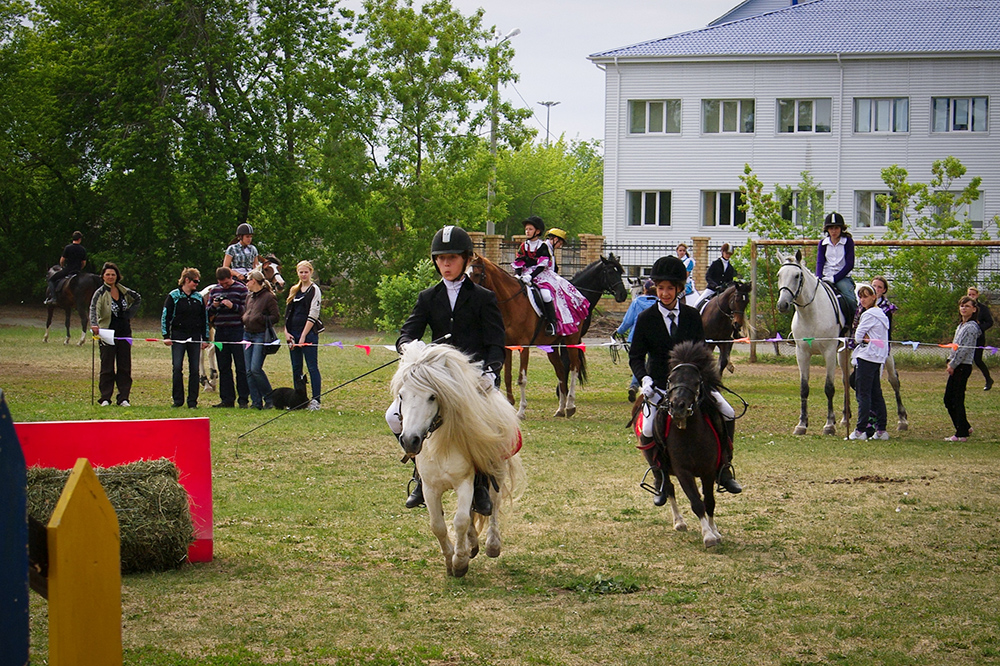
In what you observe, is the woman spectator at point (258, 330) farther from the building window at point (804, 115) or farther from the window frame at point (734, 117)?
the building window at point (804, 115)

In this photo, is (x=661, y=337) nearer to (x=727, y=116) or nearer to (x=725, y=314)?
(x=725, y=314)

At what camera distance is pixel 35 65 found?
34.6 m

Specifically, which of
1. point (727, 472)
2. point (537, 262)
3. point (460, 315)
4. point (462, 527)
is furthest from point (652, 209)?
point (462, 527)

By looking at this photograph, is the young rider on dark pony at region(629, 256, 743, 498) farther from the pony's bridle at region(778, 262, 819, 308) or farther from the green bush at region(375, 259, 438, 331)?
the green bush at region(375, 259, 438, 331)

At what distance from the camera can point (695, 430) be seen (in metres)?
7.52

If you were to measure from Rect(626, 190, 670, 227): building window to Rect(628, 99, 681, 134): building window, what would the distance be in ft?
8.21

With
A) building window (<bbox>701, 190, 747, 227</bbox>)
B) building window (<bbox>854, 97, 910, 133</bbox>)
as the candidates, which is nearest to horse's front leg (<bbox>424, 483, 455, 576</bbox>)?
building window (<bbox>701, 190, 747, 227</bbox>)

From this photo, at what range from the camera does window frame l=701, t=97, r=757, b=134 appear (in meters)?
40.5

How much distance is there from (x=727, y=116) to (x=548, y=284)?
27673 millimetres

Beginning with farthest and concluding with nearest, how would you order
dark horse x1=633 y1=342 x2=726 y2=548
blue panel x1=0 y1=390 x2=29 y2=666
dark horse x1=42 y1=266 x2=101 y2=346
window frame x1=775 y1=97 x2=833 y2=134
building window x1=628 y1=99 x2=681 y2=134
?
building window x1=628 y1=99 x2=681 y2=134 < window frame x1=775 y1=97 x2=833 y2=134 < dark horse x1=42 y1=266 x2=101 y2=346 < dark horse x1=633 y1=342 x2=726 y2=548 < blue panel x1=0 y1=390 x2=29 y2=666

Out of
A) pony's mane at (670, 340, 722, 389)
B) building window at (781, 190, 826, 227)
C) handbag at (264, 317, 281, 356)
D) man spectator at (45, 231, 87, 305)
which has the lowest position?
handbag at (264, 317, 281, 356)

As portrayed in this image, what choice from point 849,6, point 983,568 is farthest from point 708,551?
point 849,6

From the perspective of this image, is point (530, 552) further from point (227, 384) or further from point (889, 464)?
point (227, 384)

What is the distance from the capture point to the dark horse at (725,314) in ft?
61.6
